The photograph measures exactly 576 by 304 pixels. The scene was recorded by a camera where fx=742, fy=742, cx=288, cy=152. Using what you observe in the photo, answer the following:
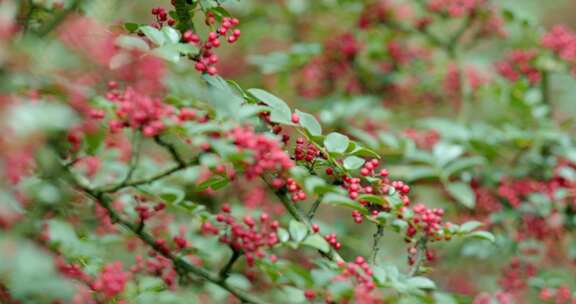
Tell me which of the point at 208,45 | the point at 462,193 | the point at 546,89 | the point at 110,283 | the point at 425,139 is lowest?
the point at 110,283

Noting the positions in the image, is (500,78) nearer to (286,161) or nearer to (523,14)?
(523,14)

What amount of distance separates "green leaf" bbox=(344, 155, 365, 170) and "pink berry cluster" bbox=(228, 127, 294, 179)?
0.27 meters

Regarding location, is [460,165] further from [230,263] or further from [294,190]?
[230,263]

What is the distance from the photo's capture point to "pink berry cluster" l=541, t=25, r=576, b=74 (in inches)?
109

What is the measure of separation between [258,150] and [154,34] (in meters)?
0.34

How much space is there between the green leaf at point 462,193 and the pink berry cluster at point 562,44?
0.66 meters

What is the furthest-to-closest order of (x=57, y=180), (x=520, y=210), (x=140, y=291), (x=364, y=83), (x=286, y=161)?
(x=364, y=83), (x=520, y=210), (x=140, y=291), (x=57, y=180), (x=286, y=161)

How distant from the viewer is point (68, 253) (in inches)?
52.7

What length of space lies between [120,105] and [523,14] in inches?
77.8

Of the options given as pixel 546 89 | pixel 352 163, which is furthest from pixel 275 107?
pixel 546 89

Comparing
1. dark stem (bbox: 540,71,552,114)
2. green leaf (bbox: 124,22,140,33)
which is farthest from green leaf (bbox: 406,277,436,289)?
dark stem (bbox: 540,71,552,114)

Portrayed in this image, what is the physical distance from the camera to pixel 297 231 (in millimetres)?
1387

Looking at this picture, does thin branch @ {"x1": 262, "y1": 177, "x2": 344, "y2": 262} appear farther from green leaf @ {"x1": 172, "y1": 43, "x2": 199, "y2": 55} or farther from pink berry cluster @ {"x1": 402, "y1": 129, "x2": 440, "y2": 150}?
pink berry cluster @ {"x1": 402, "y1": 129, "x2": 440, "y2": 150}

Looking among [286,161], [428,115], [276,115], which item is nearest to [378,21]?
A: [428,115]
